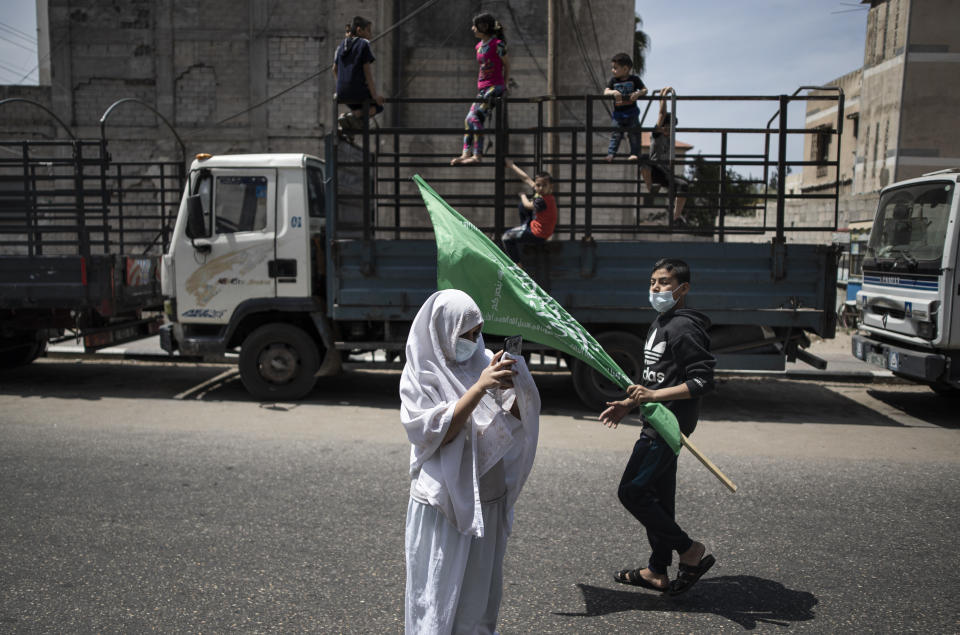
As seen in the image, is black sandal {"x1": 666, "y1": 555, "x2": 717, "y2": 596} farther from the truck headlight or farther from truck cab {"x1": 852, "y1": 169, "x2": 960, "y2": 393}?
the truck headlight

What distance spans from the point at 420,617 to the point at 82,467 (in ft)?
12.4

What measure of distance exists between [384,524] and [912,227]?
6.15 metres

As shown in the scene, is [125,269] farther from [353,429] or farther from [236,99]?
[236,99]

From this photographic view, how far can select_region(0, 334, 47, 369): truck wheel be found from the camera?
902 centimetres

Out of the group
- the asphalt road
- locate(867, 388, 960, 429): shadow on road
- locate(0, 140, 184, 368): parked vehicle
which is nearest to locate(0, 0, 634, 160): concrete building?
locate(0, 140, 184, 368): parked vehicle

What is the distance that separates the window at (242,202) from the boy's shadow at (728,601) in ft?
17.6

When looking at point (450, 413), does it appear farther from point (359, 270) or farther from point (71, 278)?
point (71, 278)

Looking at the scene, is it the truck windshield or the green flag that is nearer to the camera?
the green flag

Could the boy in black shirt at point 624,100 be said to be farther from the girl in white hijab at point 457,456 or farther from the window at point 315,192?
the girl in white hijab at point 457,456

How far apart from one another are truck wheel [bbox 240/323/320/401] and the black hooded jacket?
4880 millimetres

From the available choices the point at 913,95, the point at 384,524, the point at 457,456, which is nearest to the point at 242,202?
the point at 384,524

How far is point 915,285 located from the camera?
6891mm

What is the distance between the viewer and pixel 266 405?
739cm

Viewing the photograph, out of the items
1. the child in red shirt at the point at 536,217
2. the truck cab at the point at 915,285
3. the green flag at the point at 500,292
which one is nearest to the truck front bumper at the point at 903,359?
the truck cab at the point at 915,285
